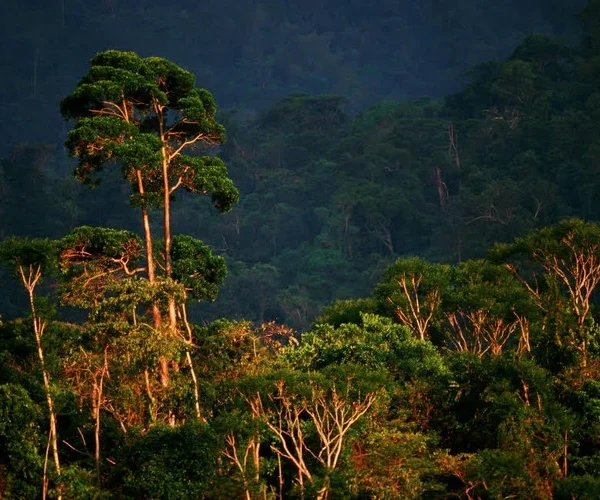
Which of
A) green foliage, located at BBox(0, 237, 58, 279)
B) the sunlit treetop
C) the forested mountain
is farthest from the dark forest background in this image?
green foliage, located at BBox(0, 237, 58, 279)

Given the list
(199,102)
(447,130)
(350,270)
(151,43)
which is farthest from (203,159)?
(151,43)

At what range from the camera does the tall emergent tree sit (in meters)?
38.5

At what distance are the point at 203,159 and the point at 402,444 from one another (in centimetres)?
1218

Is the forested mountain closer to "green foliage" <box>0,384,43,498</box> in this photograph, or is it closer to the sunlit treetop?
the sunlit treetop

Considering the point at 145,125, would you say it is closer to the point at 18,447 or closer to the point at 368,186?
the point at 18,447

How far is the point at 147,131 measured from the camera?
41469 millimetres

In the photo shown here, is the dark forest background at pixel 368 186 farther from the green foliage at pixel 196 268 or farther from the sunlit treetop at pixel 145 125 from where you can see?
the green foliage at pixel 196 268

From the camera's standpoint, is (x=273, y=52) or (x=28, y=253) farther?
(x=273, y=52)

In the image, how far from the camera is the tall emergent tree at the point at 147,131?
38.5 meters

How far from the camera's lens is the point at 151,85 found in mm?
39938

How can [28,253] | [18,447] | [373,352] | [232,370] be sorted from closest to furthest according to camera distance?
[18,447], [28,253], [232,370], [373,352]

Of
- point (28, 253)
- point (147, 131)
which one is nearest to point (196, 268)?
point (147, 131)

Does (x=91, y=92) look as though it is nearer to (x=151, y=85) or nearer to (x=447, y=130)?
(x=151, y=85)

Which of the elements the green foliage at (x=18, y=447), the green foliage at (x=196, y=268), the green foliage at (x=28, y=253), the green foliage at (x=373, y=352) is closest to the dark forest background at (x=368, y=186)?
the green foliage at (x=373, y=352)
